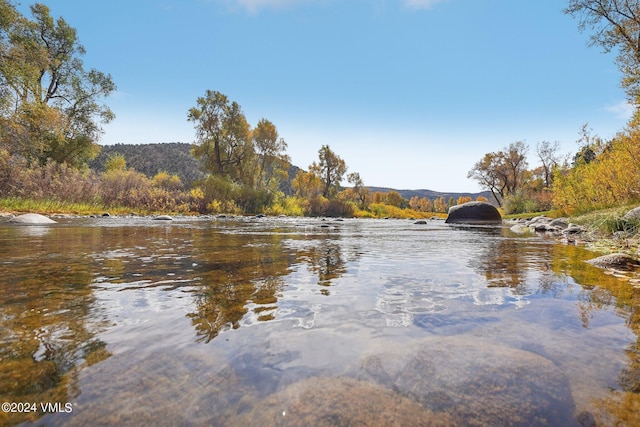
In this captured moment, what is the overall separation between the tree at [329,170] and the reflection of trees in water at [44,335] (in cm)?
4883

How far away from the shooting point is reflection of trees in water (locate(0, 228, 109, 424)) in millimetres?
1282

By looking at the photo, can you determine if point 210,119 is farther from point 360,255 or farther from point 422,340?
point 422,340

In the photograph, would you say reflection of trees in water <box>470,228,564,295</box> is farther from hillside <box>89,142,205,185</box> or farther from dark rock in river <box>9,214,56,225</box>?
hillside <box>89,142,205,185</box>

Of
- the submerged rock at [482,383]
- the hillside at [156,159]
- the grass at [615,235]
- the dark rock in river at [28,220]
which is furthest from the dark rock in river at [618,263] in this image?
the hillside at [156,159]

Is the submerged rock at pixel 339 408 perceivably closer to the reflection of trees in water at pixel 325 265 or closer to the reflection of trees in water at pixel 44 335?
the reflection of trees in water at pixel 44 335

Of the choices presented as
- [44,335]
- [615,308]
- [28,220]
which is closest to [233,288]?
[44,335]

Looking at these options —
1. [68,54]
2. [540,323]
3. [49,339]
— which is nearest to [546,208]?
[540,323]

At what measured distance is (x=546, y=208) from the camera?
32.8 meters

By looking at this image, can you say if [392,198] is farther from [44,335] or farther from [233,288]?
[44,335]

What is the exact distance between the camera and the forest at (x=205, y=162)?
44.4 ft

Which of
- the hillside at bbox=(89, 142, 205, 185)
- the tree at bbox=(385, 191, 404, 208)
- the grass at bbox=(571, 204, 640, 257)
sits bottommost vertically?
the grass at bbox=(571, 204, 640, 257)

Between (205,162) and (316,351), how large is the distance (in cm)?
4066

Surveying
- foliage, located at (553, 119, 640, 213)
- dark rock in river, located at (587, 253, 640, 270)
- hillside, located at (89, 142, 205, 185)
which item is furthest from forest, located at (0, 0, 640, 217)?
hillside, located at (89, 142, 205, 185)

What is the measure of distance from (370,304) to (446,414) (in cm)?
145
